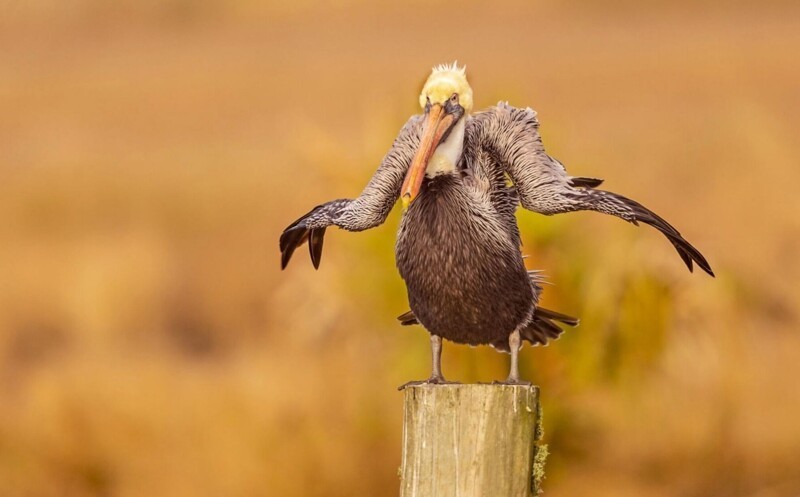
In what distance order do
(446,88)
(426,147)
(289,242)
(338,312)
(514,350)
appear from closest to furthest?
(426,147), (446,88), (514,350), (289,242), (338,312)

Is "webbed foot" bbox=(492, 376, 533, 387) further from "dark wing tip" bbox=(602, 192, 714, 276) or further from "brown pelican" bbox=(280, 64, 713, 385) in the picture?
"dark wing tip" bbox=(602, 192, 714, 276)

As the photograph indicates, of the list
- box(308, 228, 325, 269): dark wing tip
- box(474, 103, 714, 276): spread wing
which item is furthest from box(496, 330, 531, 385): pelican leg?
box(308, 228, 325, 269): dark wing tip

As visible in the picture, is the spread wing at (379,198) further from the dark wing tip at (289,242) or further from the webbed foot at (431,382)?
the webbed foot at (431,382)

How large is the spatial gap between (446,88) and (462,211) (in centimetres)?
43

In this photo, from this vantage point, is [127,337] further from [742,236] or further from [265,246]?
[742,236]

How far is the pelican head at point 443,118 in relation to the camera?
4.89 metres

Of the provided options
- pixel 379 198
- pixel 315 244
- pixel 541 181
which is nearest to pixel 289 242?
pixel 315 244

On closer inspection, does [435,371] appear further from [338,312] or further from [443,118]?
[338,312]

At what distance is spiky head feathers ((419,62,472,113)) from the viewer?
5.00m

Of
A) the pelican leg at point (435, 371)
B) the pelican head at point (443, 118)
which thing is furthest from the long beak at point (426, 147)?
the pelican leg at point (435, 371)

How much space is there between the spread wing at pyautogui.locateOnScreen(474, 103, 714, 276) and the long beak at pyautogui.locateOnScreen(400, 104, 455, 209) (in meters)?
0.34

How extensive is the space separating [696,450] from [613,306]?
1.12 metres

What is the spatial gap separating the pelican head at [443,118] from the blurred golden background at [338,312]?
0.49m

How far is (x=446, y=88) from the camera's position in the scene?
16.4 ft
